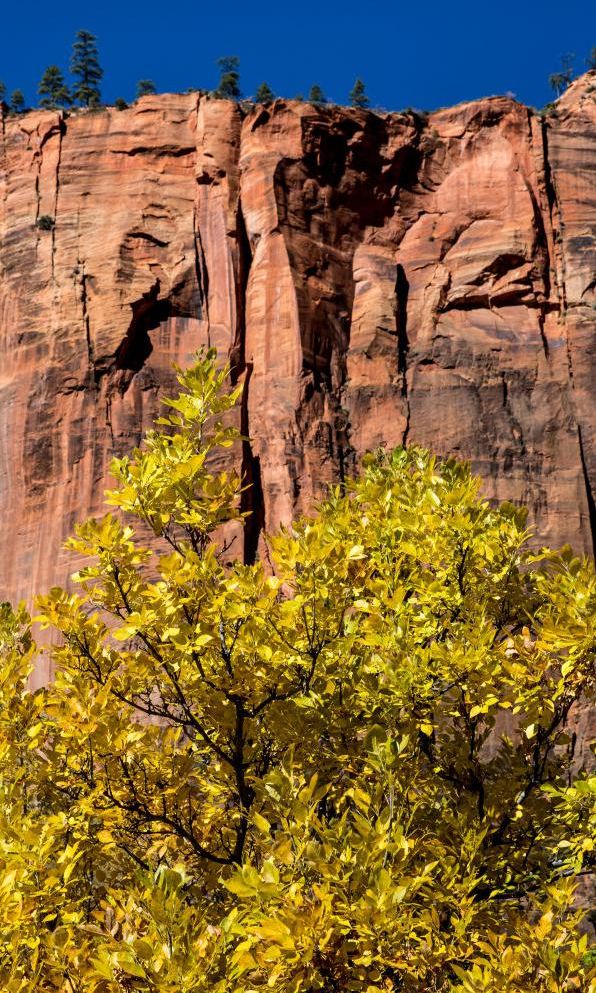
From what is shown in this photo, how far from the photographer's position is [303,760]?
6051mm

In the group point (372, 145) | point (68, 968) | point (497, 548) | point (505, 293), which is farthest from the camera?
point (372, 145)

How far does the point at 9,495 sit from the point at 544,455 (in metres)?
15.9

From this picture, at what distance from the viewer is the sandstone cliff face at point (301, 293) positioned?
28.8 m

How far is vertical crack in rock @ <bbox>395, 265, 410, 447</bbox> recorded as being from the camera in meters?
30.3

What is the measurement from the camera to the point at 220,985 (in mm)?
4211

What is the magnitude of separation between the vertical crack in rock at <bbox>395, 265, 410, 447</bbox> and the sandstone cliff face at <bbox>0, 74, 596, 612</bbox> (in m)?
0.09

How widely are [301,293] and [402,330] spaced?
11.8 ft

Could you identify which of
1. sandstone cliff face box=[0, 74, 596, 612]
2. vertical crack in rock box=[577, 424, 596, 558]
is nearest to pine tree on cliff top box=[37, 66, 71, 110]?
sandstone cliff face box=[0, 74, 596, 612]

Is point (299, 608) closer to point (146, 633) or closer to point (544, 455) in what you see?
point (146, 633)

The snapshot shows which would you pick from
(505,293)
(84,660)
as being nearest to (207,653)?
(84,660)

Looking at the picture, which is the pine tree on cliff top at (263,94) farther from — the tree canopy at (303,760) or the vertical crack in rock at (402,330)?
the tree canopy at (303,760)

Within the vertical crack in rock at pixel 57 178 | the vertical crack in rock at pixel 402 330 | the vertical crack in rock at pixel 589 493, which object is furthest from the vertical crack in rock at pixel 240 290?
the vertical crack in rock at pixel 589 493

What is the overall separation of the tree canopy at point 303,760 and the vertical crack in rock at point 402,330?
76.3 ft

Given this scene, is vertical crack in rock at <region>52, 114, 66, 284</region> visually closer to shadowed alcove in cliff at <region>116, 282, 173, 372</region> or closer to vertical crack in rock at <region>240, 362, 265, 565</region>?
shadowed alcove in cliff at <region>116, 282, 173, 372</region>
